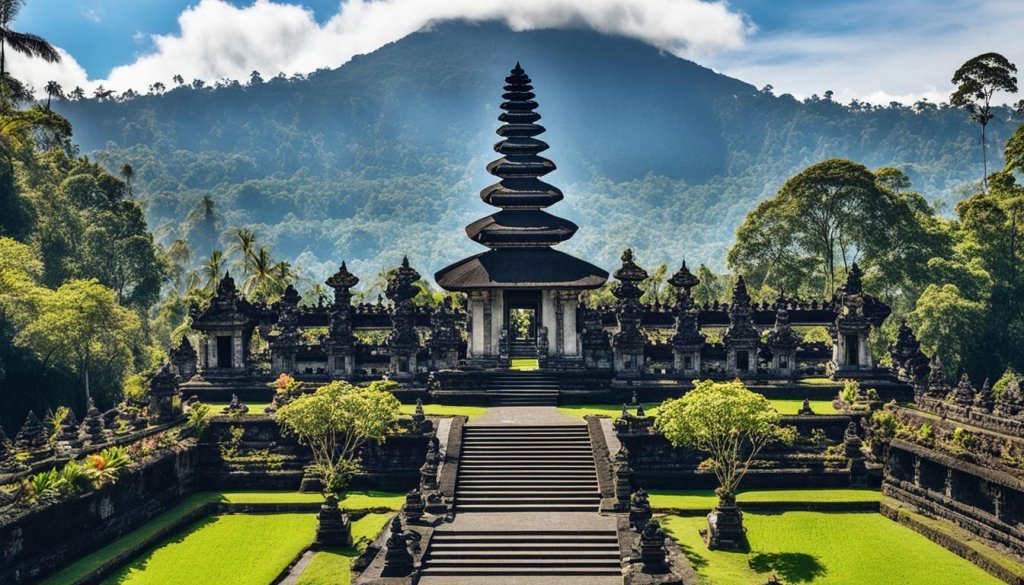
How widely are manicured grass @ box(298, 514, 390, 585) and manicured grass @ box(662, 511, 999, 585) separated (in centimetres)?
713

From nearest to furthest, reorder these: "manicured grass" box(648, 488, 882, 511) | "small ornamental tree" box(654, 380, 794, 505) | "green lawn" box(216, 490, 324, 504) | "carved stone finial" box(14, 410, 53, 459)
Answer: "carved stone finial" box(14, 410, 53, 459), "small ornamental tree" box(654, 380, 794, 505), "manicured grass" box(648, 488, 882, 511), "green lawn" box(216, 490, 324, 504)

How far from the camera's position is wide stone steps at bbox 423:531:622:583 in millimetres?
22656

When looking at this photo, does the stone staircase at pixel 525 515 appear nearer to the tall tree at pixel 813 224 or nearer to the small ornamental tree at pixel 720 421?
the small ornamental tree at pixel 720 421

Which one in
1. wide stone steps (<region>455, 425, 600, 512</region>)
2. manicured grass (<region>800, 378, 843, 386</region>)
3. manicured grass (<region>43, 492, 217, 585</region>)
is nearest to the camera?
manicured grass (<region>43, 492, 217, 585</region>)

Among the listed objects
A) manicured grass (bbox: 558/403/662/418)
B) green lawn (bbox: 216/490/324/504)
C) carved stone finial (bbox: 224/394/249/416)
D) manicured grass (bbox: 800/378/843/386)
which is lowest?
green lawn (bbox: 216/490/324/504)

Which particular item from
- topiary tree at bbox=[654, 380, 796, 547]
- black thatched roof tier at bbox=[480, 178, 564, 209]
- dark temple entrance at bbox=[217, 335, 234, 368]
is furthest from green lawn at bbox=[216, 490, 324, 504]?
black thatched roof tier at bbox=[480, 178, 564, 209]

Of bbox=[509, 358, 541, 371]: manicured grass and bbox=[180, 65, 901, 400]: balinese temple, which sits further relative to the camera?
bbox=[509, 358, 541, 371]: manicured grass

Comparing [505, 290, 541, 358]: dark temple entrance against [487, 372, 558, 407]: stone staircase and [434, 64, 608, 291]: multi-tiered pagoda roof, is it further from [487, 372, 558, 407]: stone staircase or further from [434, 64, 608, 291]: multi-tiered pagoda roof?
[487, 372, 558, 407]: stone staircase

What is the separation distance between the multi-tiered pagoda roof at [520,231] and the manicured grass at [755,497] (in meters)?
10.5

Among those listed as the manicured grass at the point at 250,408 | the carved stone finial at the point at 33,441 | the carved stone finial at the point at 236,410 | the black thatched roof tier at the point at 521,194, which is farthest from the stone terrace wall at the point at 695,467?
the carved stone finial at the point at 33,441

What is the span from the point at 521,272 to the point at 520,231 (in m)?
1.79

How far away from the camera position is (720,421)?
84.7 feet

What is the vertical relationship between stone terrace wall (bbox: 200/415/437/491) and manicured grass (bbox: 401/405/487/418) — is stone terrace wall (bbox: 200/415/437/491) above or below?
below

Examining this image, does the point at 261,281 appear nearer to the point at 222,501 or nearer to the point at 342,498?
the point at 222,501
